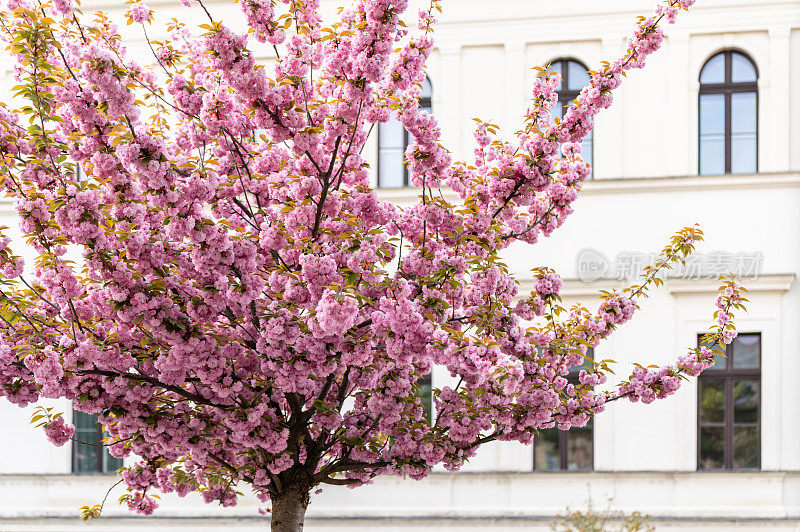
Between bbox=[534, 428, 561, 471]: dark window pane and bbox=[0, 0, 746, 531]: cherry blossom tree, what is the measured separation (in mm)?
6351

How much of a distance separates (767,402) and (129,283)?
32.0 feet

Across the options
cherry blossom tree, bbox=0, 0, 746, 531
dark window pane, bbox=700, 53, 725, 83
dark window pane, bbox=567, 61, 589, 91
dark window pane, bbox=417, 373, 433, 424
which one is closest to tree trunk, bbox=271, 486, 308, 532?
cherry blossom tree, bbox=0, 0, 746, 531

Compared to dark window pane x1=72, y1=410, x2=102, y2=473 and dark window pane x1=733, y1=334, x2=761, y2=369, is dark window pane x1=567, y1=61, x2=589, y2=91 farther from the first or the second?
dark window pane x1=72, y1=410, x2=102, y2=473

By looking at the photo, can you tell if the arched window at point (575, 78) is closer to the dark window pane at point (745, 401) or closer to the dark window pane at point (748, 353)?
the dark window pane at point (748, 353)

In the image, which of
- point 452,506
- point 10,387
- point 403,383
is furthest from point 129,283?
point 452,506

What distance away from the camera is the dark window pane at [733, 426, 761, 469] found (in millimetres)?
13453

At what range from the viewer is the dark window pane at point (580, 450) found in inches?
544

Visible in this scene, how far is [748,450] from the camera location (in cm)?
1346

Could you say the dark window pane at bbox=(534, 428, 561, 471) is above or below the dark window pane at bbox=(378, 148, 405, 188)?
below

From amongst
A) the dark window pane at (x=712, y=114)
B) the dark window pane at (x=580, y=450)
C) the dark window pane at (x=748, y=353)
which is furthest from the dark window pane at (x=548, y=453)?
the dark window pane at (x=712, y=114)

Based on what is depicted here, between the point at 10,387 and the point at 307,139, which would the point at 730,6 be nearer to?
the point at 307,139

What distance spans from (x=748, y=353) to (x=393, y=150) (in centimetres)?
533

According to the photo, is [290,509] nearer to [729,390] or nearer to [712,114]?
[729,390]

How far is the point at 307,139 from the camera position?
6406mm
